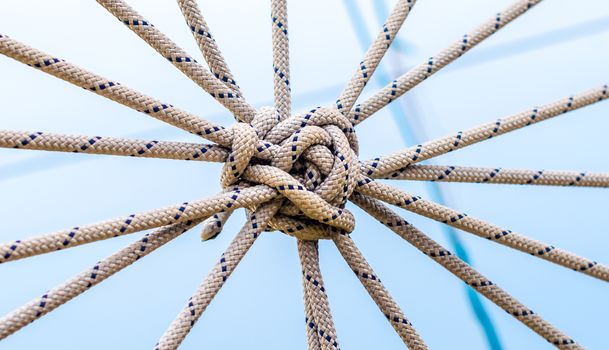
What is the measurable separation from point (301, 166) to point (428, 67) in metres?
0.24

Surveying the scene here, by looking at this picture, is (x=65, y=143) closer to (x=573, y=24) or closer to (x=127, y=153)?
(x=127, y=153)

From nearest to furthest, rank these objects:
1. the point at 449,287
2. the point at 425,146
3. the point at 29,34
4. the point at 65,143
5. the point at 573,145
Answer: the point at 65,143 < the point at 425,146 < the point at 29,34 < the point at 449,287 < the point at 573,145

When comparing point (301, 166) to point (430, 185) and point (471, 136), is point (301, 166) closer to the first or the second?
point (471, 136)

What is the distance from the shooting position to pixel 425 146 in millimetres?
794

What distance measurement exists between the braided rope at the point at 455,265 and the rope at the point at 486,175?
0.05 m

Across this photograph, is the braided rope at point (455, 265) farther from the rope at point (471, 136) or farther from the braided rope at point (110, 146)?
the braided rope at point (110, 146)

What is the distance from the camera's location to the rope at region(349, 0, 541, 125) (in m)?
0.81

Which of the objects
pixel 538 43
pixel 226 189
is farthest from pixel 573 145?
pixel 226 189

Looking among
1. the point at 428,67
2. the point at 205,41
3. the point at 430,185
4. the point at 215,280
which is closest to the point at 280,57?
the point at 205,41

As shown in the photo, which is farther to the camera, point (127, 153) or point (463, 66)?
point (463, 66)

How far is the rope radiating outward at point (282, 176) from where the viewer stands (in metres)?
0.65

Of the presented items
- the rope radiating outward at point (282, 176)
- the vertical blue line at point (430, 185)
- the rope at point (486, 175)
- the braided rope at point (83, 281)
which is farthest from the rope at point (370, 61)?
the vertical blue line at point (430, 185)

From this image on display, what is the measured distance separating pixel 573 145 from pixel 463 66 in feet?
1.18

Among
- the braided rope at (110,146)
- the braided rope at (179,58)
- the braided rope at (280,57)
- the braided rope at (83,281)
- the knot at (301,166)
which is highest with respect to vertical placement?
the braided rope at (280,57)
